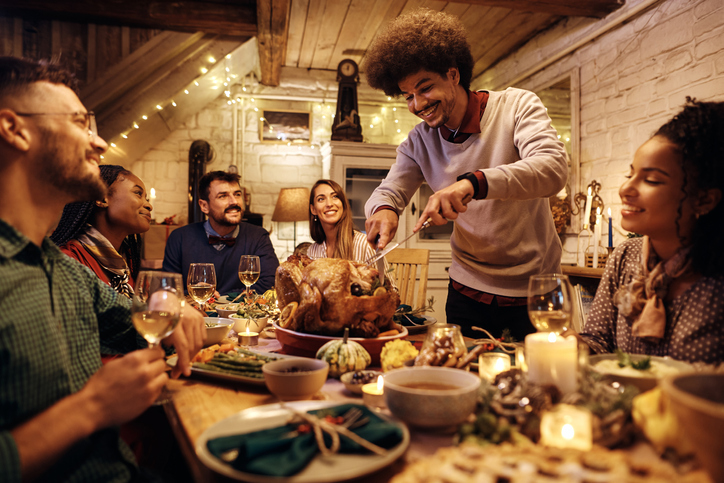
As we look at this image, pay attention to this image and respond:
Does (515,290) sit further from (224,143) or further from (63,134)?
(224,143)

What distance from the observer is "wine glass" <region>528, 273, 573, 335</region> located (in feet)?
3.16

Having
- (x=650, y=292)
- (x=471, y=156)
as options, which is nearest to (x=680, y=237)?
(x=650, y=292)

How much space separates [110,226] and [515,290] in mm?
1889

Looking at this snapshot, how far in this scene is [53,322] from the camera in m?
0.84

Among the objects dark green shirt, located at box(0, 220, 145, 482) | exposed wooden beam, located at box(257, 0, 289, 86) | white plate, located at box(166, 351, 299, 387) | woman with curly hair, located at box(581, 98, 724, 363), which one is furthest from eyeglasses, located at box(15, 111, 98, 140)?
exposed wooden beam, located at box(257, 0, 289, 86)

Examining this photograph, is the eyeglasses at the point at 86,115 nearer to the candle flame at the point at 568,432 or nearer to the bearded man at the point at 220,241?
the candle flame at the point at 568,432

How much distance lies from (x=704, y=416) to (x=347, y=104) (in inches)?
176

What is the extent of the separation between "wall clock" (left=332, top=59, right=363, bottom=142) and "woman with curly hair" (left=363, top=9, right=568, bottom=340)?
8.21 feet

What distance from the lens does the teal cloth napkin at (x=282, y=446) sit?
23.1 inches

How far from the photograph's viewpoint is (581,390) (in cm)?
77

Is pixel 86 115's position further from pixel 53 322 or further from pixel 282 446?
pixel 282 446

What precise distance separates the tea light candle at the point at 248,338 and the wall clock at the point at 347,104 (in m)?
3.36

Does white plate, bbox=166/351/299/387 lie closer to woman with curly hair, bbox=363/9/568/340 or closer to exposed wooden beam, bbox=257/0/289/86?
woman with curly hair, bbox=363/9/568/340

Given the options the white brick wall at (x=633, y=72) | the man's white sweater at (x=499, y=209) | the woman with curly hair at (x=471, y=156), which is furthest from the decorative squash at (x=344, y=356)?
the white brick wall at (x=633, y=72)
